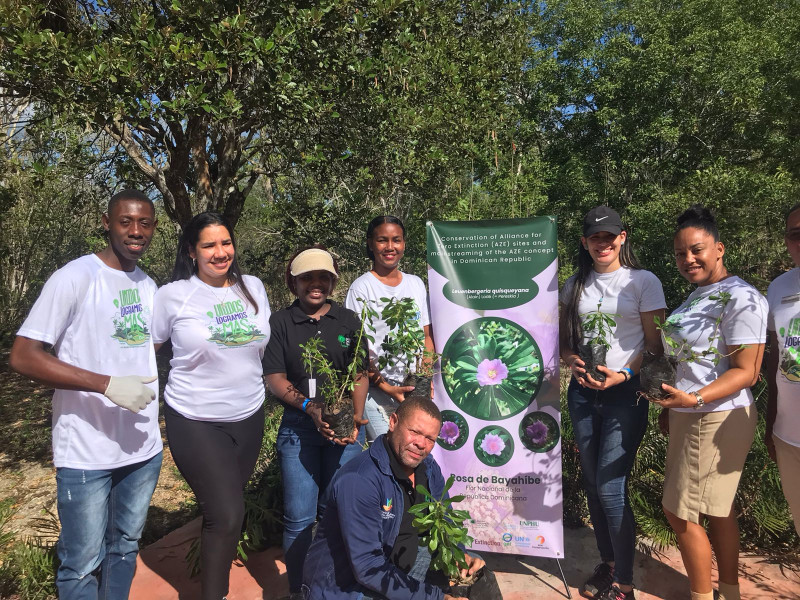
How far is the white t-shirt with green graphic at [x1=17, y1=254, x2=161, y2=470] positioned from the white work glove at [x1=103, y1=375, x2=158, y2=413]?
127 mm

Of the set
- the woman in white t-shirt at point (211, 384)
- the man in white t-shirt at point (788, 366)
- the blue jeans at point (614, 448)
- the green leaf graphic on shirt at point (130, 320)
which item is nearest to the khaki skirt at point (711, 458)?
the man in white t-shirt at point (788, 366)

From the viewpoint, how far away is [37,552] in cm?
328

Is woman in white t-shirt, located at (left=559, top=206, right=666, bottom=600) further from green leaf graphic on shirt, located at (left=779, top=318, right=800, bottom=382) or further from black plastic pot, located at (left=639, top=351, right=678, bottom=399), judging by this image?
green leaf graphic on shirt, located at (left=779, top=318, right=800, bottom=382)

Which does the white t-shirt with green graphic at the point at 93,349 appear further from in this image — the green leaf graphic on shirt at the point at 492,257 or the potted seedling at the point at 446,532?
the green leaf graphic on shirt at the point at 492,257

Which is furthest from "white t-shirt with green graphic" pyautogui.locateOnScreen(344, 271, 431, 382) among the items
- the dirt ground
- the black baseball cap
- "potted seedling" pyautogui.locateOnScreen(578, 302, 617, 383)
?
the dirt ground

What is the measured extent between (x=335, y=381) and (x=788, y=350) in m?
2.02

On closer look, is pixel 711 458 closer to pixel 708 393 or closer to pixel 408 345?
pixel 708 393

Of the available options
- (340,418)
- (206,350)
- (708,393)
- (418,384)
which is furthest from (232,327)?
(708,393)

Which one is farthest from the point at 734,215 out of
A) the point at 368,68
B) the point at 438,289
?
the point at 438,289

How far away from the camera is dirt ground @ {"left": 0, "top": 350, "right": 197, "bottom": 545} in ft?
14.1

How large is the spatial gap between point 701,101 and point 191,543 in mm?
15680

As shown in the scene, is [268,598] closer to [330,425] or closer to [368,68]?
[330,425]

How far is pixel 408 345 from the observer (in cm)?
279

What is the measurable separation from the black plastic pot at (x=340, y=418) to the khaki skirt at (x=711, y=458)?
61.7 inches
